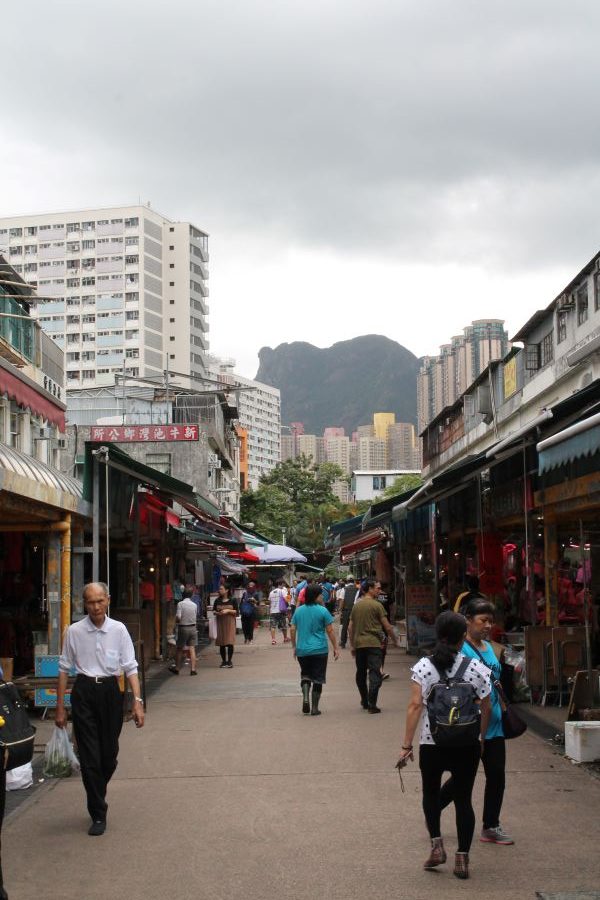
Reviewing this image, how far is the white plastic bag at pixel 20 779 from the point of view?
827 cm

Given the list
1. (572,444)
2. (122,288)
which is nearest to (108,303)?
(122,288)

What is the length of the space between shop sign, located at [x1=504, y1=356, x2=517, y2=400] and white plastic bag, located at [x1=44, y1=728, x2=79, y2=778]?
21.3 meters

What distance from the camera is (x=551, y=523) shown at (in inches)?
549

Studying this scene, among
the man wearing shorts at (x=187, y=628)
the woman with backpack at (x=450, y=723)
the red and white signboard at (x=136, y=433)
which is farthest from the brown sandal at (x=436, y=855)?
the red and white signboard at (x=136, y=433)

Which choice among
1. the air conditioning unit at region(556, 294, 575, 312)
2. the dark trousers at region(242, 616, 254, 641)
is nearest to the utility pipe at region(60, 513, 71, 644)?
the air conditioning unit at region(556, 294, 575, 312)

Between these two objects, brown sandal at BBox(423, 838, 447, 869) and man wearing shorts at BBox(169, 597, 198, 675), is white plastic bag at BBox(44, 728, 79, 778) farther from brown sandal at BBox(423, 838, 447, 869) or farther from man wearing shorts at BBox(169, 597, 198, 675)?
man wearing shorts at BBox(169, 597, 198, 675)

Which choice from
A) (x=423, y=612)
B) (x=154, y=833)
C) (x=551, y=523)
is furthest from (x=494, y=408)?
(x=154, y=833)

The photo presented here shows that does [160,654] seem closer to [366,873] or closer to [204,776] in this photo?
[204,776]

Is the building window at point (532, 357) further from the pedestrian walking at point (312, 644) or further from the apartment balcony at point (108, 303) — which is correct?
the apartment balcony at point (108, 303)

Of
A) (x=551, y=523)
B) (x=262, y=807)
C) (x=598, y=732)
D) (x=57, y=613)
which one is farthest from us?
(x=551, y=523)

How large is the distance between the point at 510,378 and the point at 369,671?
1746cm

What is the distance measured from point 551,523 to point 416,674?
837cm

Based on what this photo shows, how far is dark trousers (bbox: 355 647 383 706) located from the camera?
1289cm

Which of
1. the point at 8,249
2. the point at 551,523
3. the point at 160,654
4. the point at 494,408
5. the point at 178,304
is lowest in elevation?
the point at 160,654
